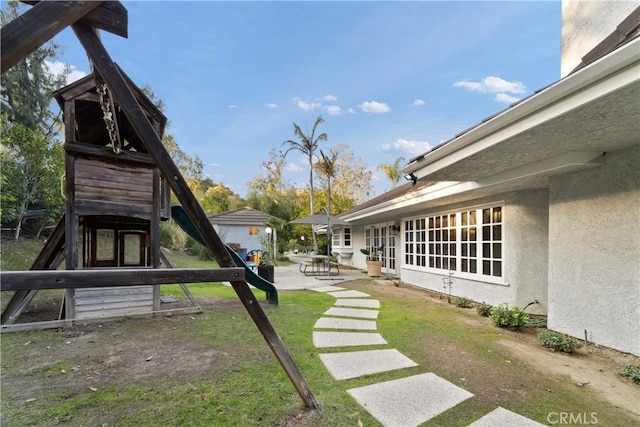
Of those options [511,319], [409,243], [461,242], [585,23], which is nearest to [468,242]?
[461,242]

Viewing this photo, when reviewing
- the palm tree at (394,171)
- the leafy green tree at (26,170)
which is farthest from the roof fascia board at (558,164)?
the palm tree at (394,171)

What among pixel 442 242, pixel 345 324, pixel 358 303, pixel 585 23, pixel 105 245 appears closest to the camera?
pixel 585 23

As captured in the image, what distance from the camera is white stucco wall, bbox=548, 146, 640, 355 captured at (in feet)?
12.1

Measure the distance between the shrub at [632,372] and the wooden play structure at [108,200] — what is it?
3.48 m

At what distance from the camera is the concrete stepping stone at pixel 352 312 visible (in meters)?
5.86

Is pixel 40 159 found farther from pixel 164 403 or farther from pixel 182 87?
pixel 164 403

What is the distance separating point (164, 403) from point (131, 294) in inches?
150

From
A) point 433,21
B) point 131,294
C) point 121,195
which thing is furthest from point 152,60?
point 433,21

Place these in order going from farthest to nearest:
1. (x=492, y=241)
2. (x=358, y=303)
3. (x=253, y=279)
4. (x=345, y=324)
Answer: (x=358, y=303) < (x=253, y=279) < (x=492, y=241) < (x=345, y=324)

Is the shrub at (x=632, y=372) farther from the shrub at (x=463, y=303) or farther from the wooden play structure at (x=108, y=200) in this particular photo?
the wooden play structure at (x=108, y=200)

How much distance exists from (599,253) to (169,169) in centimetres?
540

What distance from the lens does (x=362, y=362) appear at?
362 centimetres

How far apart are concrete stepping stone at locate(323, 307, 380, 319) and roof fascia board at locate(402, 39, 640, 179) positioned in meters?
3.41

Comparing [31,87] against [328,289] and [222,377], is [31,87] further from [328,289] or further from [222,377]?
[222,377]
